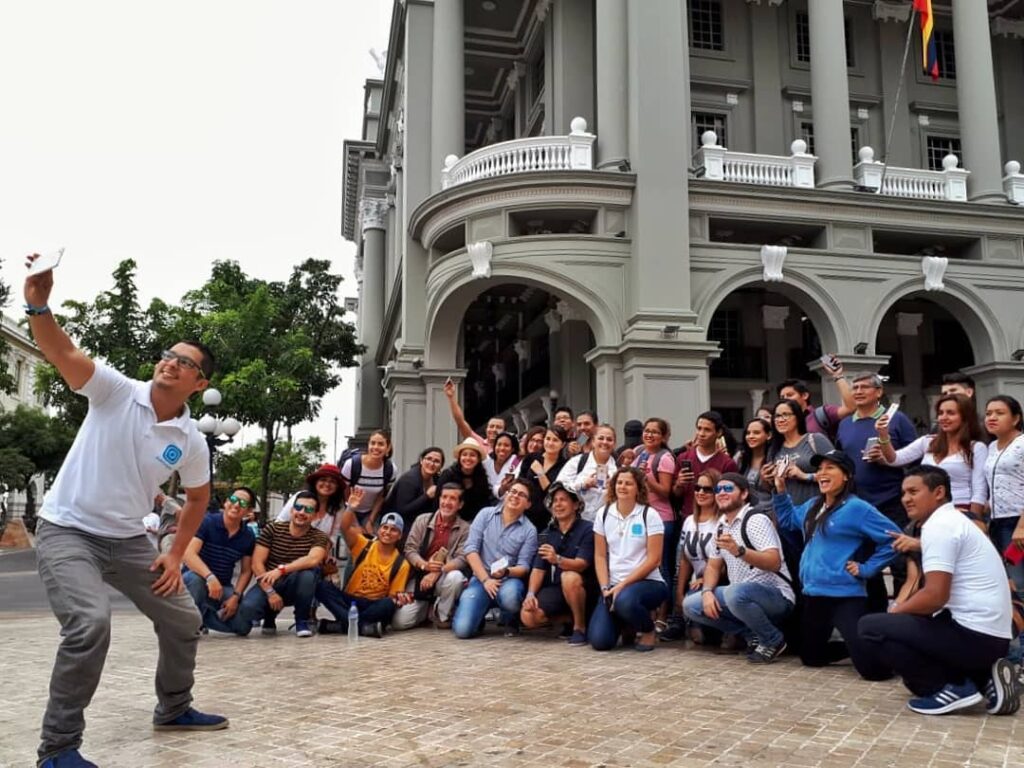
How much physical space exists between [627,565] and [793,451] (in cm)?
173

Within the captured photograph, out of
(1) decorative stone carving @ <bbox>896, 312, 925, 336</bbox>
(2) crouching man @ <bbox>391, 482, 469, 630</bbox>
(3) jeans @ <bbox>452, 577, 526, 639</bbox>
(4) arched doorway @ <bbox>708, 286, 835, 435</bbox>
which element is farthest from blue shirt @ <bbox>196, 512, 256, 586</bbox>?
(1) decorative stone carving @ <bbox>896, 312, 925, 336</bbox>

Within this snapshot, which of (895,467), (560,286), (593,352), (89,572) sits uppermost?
(560,286)

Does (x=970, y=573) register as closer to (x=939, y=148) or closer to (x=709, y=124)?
(x=709, y=124)

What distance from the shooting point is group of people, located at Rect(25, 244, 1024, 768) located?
170 inches

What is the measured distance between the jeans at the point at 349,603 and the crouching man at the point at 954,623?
16.2ft

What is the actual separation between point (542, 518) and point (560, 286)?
9258 millimetres

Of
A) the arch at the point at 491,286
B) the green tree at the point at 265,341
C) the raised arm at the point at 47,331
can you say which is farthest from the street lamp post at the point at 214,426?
the raised arm at the point at 47,331

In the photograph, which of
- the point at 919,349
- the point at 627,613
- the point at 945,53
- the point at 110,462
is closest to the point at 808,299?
the point at 919,349

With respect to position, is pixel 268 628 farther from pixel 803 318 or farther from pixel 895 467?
pixel 803 318

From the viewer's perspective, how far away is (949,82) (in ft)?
81.2

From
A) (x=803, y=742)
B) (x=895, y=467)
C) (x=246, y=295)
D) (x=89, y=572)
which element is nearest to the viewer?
(x=89, y=572)

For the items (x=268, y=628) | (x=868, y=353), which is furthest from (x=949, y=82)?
(x=268, y=628)

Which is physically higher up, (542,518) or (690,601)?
(542,518)

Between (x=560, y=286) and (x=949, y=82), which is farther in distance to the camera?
(x=949, y=82)
